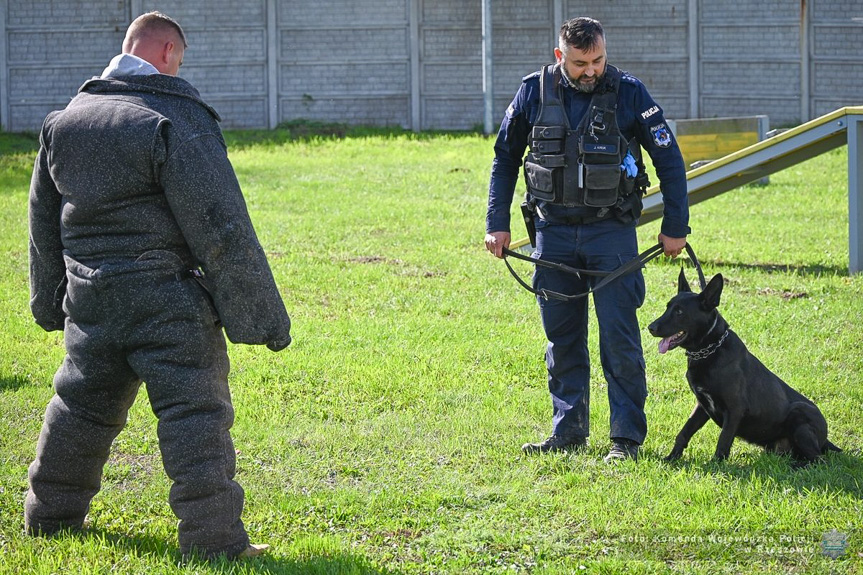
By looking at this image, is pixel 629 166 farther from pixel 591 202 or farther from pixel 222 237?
pixel 222 237

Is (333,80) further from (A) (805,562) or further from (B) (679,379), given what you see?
(A) (805,562)

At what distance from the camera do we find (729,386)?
15.2 feet

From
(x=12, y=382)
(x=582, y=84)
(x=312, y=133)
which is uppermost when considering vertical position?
(x=312, y=133)

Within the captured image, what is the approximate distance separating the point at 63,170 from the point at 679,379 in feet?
13.1

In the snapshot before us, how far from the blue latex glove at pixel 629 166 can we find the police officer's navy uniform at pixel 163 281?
1.92 m

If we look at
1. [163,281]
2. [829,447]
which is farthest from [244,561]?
[829,447]

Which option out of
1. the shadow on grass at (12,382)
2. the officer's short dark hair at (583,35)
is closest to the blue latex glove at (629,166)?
the officer's short dark hair at (583,35)

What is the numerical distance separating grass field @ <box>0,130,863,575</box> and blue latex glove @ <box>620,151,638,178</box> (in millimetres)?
1353

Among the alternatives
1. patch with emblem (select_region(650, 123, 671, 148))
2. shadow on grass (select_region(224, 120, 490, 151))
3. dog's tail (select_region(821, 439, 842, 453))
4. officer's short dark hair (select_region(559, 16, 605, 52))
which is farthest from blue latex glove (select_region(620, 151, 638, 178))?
shadow on grass (select_region(224, 120, 490, 151))

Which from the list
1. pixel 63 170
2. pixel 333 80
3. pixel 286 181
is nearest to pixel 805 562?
pixel 63 170

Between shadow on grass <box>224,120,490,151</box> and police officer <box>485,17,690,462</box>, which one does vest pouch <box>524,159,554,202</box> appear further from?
shadow on grass <box>224,120,490,151</box>

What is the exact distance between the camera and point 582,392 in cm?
505

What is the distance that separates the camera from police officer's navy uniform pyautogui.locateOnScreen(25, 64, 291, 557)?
358 cm

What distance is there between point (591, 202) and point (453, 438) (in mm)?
1414
